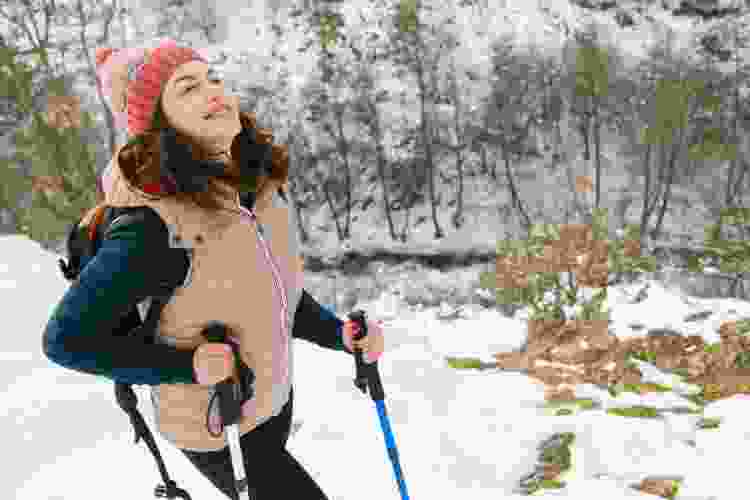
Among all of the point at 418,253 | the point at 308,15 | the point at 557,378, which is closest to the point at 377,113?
the point at 418,253

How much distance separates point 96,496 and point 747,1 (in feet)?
135

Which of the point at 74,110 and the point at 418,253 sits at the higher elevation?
the point at 74,110

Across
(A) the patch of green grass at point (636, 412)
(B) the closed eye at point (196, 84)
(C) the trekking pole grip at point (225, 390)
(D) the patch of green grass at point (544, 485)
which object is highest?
(B) the closed eye at point (196, 84)

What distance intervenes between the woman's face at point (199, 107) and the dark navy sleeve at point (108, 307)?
1.02ft

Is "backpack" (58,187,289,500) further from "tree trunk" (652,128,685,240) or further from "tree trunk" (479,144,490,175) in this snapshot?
"tree trunk" (479,144,490,175)

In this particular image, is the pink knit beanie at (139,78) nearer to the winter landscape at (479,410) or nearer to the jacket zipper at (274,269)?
the jacket zipper at (274,269)

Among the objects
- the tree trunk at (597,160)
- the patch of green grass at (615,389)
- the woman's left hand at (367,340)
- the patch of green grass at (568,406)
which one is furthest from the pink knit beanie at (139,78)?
the tree trunk at (597,160)

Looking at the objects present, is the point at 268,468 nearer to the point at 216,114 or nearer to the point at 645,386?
the point at 216,114

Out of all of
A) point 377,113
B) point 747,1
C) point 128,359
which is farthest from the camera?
point 747,1

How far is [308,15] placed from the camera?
39500mm

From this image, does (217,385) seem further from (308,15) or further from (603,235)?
(308,15)

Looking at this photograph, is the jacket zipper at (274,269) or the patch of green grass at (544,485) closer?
the jacket zipper at (274,269)

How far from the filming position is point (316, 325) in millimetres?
2221

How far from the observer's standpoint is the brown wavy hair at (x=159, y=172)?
5.11 ft
